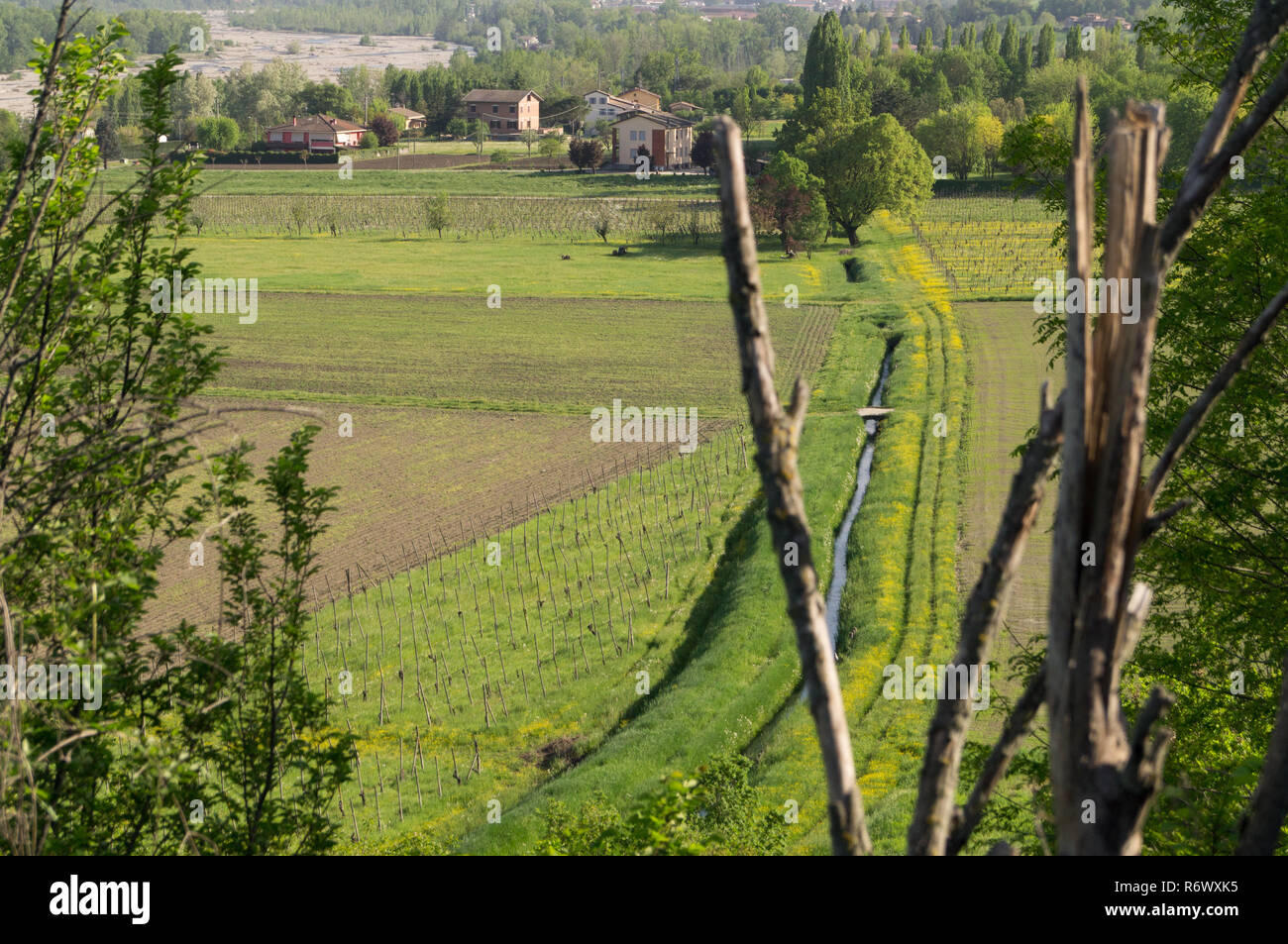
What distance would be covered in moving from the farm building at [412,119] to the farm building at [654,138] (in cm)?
4712

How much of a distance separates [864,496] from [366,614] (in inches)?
644

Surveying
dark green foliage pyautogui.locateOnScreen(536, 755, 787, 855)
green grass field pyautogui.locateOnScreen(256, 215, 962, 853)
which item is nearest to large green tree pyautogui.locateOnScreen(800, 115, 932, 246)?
green grass field pyautogui.locateOnScreen(256, 215, 962, 853)

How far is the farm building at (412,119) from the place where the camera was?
554 feet

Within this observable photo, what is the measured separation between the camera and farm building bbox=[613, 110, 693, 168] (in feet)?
427

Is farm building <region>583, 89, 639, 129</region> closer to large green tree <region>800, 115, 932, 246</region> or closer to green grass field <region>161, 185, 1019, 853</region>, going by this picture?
large green tree <region>800, 115, 932, 246</region>

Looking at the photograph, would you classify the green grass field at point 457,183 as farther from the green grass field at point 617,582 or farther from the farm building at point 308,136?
the green grass field at point 617,582

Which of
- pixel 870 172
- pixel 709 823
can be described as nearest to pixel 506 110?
pixel 870 172

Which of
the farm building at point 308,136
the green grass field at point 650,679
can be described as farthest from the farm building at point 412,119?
the green grass field at point 650,679

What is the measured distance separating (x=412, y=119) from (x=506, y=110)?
1396 cm

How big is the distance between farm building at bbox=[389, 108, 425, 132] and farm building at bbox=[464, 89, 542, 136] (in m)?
7.88

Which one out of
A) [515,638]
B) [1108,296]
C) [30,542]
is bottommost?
[515,638]

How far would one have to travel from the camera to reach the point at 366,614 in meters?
29.0
